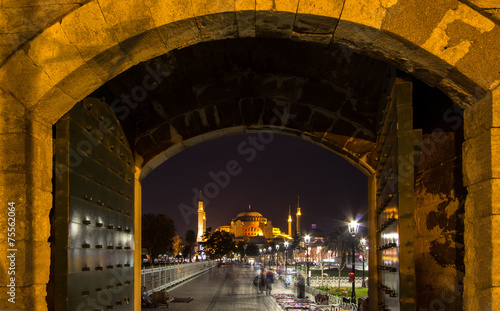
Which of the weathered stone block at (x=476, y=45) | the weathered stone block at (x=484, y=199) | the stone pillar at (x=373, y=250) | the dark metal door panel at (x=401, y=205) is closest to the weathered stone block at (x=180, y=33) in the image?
the dark metal door panel at (x=401, y=205)

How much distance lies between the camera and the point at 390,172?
378cm

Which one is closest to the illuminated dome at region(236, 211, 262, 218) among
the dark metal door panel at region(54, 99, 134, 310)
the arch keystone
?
the dark metal door panel at region(54, 99, 134, 310)

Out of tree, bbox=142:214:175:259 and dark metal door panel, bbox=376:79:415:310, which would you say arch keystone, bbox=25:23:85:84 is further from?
tree, bbox=142:214:175:259

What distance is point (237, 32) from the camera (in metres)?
3.45

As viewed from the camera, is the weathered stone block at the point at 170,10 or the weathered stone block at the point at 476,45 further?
the weathered stone block at the point at 170,10

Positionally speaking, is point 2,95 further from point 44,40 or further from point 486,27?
point 486,27

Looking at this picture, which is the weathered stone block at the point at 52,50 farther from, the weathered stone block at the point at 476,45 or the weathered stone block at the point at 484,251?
the weathered stone block at the point at 484,251

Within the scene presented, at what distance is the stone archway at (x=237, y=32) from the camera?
2904 mm

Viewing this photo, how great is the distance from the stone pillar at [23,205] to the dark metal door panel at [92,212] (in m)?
0.27

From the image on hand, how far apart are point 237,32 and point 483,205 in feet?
7.38

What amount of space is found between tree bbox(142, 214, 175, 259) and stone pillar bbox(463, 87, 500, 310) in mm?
53650

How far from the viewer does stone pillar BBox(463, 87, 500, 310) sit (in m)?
2.81

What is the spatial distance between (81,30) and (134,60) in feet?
1.63

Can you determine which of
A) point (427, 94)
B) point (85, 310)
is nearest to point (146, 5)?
point (85, 310)
